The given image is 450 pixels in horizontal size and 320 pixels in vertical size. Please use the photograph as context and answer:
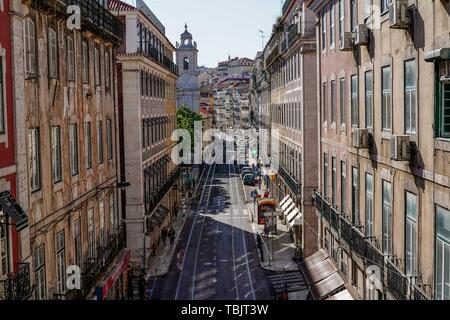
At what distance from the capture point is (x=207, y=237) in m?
46.3

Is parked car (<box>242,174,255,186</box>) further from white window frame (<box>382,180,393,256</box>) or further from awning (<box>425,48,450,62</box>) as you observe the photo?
awning (<box>425,48,450,62</box>)

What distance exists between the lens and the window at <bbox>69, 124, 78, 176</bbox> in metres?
21.2

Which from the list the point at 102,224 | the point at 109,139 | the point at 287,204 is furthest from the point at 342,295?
the point at 287,204

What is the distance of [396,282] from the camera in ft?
52.6

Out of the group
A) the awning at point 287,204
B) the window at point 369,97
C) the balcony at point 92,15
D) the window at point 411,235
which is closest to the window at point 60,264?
the balcony at point 92,15

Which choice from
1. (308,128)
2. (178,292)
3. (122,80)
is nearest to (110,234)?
(178,292)

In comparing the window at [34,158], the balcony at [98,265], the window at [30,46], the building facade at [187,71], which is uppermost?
the building facade at [187,71]

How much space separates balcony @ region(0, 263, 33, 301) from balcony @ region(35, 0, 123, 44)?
22.7 ft

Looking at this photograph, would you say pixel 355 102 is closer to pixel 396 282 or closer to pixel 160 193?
pixel 396 282

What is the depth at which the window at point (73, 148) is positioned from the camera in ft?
69.4

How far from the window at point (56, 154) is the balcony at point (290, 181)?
69.7ft

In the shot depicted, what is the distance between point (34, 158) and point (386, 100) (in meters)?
9.43

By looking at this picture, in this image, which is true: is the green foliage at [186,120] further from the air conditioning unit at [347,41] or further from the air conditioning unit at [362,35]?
the air conditioning unit at [362,35]

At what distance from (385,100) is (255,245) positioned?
2704cm
